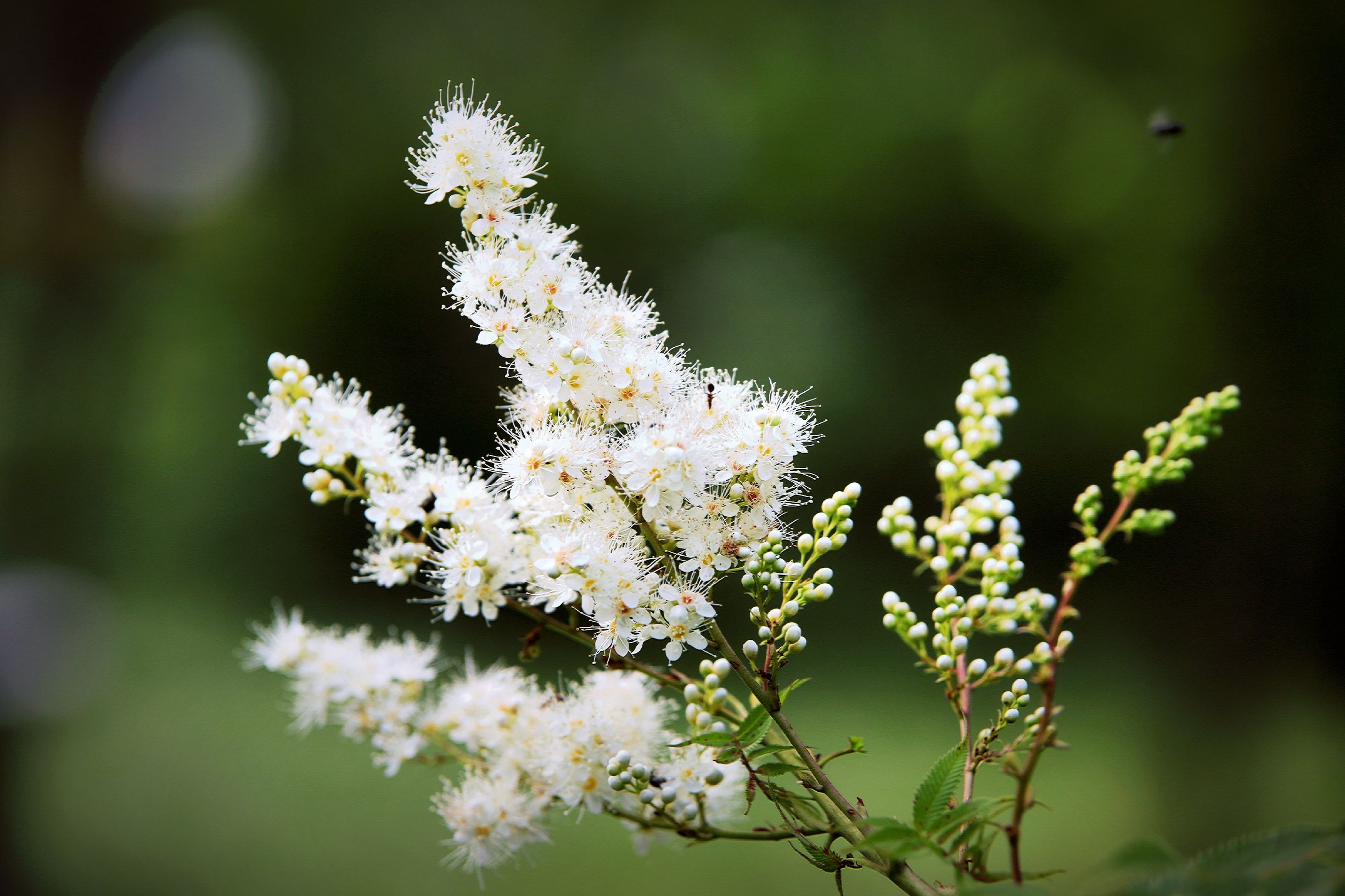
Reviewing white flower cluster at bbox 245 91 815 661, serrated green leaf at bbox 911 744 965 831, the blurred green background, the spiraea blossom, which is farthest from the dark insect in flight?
the blurred green background

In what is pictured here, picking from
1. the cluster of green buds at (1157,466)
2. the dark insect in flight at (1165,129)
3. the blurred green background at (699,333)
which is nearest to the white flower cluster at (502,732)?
the cluster of green buds at (1157,466)

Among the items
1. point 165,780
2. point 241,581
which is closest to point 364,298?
point 241,581

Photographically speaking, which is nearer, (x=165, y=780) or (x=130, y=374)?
(x=165, y=780)

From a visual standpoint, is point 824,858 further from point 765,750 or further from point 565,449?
point 565,449

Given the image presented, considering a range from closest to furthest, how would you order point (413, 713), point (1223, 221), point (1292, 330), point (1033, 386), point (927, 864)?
1. point (413, 713)
2. point (927, 864)
3. point (1292, 330)
4. point (1223, 221)
5. point (1033, 386)

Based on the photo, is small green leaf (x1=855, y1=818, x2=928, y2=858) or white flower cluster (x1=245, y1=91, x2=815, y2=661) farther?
white flower cluster (x1=245, y1=91, x2=815, y2=661)

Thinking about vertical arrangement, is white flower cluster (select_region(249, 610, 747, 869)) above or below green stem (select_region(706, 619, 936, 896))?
above

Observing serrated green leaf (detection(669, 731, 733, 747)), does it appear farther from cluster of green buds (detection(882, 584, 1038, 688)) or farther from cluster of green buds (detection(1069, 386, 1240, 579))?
cluster of green buds (detection(1069, 386, 1240, 579))

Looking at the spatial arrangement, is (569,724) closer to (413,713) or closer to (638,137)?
(413,713)
